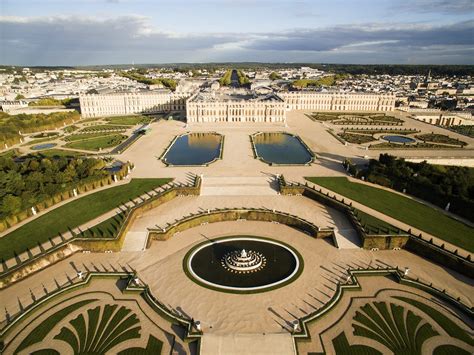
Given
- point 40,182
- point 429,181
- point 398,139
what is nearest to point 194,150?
point 40,182

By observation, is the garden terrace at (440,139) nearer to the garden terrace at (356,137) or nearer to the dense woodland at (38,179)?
the garden terrace at (356,137)

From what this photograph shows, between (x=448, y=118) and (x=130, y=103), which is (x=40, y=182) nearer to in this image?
(x=130, y=103)

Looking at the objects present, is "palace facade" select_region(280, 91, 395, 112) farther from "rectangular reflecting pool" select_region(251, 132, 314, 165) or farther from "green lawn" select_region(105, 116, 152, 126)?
"green lawn" select_region(105, 116, 152, 126)

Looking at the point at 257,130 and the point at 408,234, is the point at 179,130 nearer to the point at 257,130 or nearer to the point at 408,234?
the point at 257,130

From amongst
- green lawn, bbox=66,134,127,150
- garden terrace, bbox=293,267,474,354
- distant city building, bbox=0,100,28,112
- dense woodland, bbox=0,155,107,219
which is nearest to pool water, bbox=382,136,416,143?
garden terrace, bbox=293,267,474,354

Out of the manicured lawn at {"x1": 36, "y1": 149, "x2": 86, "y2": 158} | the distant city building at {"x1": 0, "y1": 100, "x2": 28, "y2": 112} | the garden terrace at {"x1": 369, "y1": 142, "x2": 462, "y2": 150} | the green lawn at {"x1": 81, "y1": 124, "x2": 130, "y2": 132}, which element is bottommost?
the manicured lawn at {"x1": 36, "y1": 149, "x2": 86, "y2": 158}

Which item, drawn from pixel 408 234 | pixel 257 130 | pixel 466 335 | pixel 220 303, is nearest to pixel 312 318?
pixel 220 303
